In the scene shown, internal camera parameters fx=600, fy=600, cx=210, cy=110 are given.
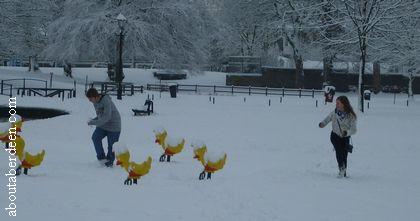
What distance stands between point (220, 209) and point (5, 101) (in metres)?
23.8

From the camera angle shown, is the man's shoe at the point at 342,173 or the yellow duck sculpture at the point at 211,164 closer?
the yellow duck sculpture at the point at 211,164

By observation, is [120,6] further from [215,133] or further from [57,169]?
[57,169]

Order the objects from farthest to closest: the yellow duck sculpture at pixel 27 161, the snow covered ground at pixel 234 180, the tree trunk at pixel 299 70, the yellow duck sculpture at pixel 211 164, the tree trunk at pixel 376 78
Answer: the tree trunk at pixel 376 78 → the tree trunk at pixel 299 70 → the yellow duck sculpture at pixel 211 164 → the yellow duck sculpture at pixel 27 161 → the snow covered ground at pixel 234 180

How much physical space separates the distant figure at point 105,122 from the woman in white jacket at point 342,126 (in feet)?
11.9

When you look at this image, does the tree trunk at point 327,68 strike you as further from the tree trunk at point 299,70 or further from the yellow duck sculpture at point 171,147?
the yellow duck sculpture at point 171,147

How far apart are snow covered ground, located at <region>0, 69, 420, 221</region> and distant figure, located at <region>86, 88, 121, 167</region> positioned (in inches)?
10.8

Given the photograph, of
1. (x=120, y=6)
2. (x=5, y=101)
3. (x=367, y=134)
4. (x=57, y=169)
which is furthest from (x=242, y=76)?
(x=57, y=169)

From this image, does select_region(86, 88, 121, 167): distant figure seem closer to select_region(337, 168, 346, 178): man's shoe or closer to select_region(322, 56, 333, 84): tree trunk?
select_region(337, 168, 346, 178): man's shoe

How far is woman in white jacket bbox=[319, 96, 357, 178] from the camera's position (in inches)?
386

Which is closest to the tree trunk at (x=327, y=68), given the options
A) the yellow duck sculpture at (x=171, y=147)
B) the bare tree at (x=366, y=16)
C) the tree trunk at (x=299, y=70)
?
the tree trunk at (x=299, y=70)

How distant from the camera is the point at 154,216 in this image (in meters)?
6.47

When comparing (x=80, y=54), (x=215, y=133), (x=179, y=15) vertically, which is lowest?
(x=215, y=133)

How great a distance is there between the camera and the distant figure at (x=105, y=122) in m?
10.1

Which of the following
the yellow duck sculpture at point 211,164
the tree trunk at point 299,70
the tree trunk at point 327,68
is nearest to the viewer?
the yellow duck sculpture at point 211,164
